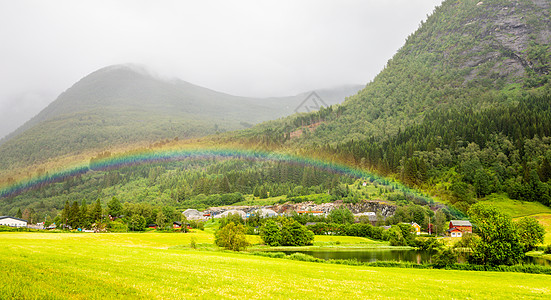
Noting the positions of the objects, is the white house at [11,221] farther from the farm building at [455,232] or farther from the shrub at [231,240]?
the farm building at [455,232]

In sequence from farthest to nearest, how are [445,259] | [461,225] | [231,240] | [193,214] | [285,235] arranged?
[193,214], [461,225], [285,235], [231,240], [445,259]

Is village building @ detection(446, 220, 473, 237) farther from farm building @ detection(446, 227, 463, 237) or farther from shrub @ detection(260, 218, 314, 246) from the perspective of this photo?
shrub @ detection(260, 218, 314, 246)

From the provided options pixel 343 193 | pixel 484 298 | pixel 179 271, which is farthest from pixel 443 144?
pixel 179 271

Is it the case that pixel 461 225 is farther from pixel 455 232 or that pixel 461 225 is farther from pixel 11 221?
pixel 11 221

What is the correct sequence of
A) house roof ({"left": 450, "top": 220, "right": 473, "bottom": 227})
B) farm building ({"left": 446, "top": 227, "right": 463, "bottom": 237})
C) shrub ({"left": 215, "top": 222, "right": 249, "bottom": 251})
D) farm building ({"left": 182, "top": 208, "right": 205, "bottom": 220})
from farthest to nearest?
farm building ({"left": 182, "top": 208, "right": 205, "bottom": 220}), house roof ({"left": 450, "top": 220, "right": 473, "bottom": 227}), farm building ({"left": 446, "top": 227, "right": 463, "bottom": 237}), shrub ({"left": 215, "top": 222, "right": 249, "bottom": 251})

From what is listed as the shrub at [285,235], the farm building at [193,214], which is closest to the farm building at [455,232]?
the shrub at [285,235]

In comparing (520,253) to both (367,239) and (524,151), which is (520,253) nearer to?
(367,239)

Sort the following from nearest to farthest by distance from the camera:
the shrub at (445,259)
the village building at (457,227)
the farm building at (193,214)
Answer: the shrub at (445,259) → the village building at (457,227) → the farm building at (193,214)

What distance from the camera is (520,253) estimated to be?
5638cm

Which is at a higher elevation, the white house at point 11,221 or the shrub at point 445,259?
the shrub at point 445,259

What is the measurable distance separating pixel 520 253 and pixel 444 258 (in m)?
12.4

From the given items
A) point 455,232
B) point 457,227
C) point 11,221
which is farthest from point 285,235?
point 11,221

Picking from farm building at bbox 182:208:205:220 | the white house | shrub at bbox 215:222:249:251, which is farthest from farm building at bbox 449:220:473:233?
the white house

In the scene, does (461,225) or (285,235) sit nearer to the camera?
(285,235)
